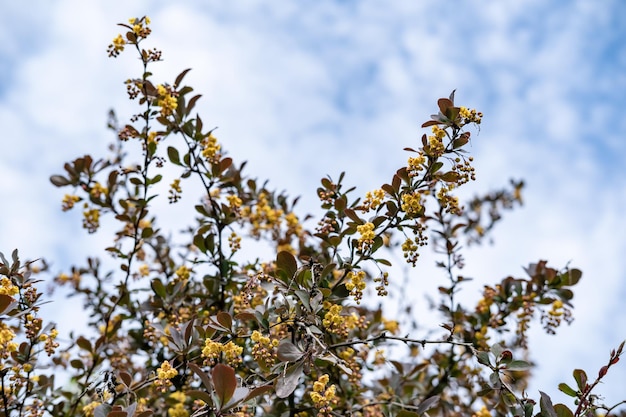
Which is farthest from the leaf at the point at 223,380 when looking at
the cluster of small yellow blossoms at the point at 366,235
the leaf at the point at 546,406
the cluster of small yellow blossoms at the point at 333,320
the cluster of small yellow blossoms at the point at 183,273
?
the cluster of small yellow blossoms at the point at 183,273

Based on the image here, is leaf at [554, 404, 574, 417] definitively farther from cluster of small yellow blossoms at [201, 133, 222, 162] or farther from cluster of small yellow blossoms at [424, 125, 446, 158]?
cluster of small yellow blossoms at [201, 133, 222, 162]

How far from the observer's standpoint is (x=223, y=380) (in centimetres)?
171

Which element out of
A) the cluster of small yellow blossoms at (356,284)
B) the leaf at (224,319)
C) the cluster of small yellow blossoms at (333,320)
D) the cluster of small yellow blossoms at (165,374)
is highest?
the cluster of small yellow blossoms at (356,284)

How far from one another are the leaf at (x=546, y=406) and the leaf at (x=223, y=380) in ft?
3.57

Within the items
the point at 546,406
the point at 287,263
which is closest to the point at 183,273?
the point at 287,263

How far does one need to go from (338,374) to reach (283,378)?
1000 mm

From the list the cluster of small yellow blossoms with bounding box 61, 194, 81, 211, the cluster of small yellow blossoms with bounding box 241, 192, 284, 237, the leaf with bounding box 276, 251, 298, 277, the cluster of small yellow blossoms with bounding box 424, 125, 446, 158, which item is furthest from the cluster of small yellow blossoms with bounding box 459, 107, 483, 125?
the cluster of small yellow blossoms with bounding box 61, 194, 81, 211

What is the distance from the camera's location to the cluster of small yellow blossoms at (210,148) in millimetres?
2859

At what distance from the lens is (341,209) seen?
254 cm

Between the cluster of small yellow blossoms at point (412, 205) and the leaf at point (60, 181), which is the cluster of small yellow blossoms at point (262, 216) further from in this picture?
the cluster of small yellow blossoms at point (412, 205)

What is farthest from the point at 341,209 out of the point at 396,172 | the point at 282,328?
the point at 282,328

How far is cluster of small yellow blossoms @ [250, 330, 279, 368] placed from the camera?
2068 millimetres

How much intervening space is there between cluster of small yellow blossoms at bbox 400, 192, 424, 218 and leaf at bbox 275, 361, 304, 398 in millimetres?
689

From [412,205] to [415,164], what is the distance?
16 centimetres
